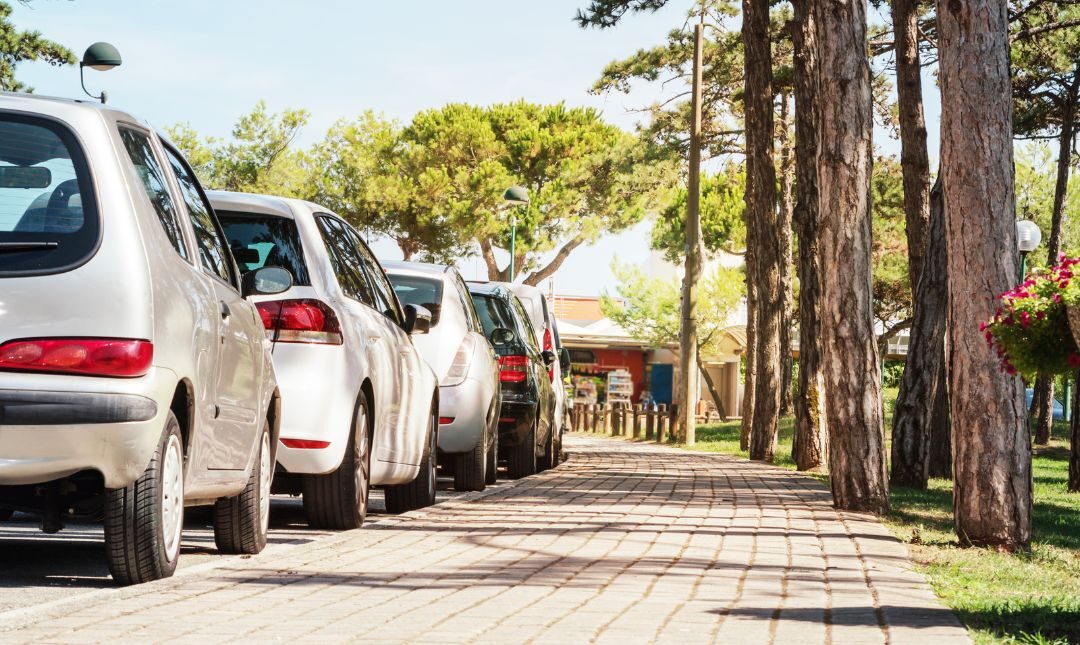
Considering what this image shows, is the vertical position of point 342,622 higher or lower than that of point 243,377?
lower

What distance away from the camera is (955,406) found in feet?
32.2

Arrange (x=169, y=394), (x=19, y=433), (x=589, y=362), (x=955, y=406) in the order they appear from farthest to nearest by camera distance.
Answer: (x=589, y=362)
(x=955, y=406)
(x=169, y=394)
(x=19, y=433)

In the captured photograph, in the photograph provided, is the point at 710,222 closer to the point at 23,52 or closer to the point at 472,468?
the point at 23,52

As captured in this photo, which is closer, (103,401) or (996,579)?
(103,401)

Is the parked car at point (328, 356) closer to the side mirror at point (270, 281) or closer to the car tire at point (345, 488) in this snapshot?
the car tire at point (345, 488)

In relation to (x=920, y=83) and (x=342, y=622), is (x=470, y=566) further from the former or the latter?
(x=920, y=83)

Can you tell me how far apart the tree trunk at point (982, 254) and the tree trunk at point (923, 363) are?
6312mm

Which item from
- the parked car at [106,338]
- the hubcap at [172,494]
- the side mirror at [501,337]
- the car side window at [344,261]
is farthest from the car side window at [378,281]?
the side mirror at [501,337]

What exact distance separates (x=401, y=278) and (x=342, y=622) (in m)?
7.74

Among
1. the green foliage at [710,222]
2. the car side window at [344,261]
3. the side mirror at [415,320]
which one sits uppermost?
the green foliage at [710,222]

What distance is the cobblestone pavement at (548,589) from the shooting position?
545cm

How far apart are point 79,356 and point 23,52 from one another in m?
24.6

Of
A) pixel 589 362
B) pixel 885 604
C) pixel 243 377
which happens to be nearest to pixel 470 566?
pixel 243 377

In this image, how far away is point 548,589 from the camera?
6.80 meters
